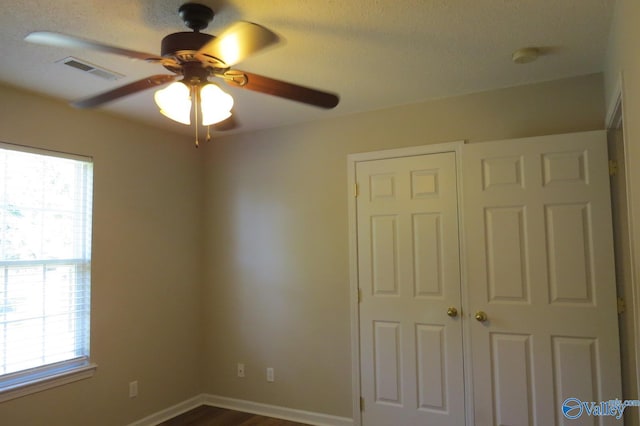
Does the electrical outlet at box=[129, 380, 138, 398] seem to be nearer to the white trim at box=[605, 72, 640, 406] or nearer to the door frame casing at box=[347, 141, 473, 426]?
the door frame casing at box=[347, 141, 473, 426]

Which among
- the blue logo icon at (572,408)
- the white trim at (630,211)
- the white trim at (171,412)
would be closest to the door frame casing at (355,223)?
the white trim at (630,211)

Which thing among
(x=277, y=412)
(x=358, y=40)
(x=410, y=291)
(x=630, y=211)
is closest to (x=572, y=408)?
(x=410, y=291)

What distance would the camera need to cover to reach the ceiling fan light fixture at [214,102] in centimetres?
177

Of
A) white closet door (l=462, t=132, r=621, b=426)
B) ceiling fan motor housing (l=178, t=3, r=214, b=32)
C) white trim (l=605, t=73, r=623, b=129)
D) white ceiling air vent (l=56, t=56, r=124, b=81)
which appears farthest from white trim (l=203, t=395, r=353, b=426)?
ceiling fan motor housing (l=178, t=3, r=214, b=32)

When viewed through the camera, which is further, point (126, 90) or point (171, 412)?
point (171, 412)

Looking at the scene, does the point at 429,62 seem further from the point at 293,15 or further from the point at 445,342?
the point at 445,342

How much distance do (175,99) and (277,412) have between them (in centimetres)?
285

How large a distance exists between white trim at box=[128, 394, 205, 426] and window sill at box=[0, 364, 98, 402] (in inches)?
Result: 24.8

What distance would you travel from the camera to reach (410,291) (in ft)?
10.3

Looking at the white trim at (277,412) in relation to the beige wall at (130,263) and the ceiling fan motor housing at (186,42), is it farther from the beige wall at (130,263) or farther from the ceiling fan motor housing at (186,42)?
the ceiling fan motor housing at (186,42)

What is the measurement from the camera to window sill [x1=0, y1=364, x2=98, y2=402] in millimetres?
2667

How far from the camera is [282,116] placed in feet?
11.6

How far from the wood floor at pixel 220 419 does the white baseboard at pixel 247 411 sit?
0.05 m

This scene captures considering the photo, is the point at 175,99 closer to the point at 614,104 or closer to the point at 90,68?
the point at 90,68
